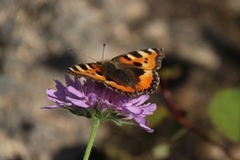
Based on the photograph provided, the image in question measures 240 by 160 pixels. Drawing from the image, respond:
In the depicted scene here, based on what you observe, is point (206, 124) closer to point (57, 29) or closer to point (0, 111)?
point (57, 29)

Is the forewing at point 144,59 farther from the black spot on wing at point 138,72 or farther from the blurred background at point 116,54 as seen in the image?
the blurred background at point 116,54

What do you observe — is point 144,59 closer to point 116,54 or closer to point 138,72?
point 138,72

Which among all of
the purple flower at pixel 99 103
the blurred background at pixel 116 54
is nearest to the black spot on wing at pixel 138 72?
the purple flower at pixel 99 103

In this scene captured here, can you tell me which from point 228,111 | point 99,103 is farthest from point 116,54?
point 99,103

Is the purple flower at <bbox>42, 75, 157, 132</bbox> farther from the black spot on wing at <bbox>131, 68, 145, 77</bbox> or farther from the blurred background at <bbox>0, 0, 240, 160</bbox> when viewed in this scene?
the blurred background at <bbox>0, 0, 240, 160</bbox>

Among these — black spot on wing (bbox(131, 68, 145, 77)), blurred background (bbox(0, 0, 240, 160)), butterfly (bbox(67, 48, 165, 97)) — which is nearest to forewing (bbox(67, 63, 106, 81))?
butterfly (bbox(67, 48, 165, 97))

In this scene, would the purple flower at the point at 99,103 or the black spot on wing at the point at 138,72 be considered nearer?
the purple flower at the point at 99,103

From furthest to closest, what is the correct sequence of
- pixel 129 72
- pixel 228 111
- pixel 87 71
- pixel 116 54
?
pixel 116 54, pixel 228 111, pixel 129 72, pixel 87 71
